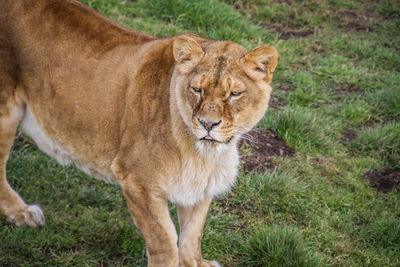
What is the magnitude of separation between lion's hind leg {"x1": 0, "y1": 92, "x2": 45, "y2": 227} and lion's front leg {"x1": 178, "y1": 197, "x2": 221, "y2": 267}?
1.02 meters

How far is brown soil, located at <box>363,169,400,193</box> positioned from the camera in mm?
4406

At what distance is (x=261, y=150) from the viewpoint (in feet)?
15.2

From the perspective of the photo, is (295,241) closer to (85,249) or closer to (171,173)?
(171,173)

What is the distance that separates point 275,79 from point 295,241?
2549 millimetres

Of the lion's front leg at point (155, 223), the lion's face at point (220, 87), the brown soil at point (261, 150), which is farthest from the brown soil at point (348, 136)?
the lion's front leg at point (155, 223)

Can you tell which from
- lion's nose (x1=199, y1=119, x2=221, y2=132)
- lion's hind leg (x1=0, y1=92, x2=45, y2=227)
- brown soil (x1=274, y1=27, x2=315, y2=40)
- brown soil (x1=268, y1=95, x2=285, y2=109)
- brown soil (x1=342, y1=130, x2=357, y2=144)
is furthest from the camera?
brown soil (x1=274, y1=27, x2=315, y2=40)

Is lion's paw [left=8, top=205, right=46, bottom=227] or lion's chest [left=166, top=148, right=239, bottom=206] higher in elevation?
lion's chest [left=166, top=148, right=239, bottom=206]

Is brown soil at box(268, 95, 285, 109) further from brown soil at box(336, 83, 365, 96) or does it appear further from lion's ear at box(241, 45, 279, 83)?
lion's ear at box(241, 45, 279, 83)

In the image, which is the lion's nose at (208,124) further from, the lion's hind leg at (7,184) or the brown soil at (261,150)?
the brown soil at (261,150)

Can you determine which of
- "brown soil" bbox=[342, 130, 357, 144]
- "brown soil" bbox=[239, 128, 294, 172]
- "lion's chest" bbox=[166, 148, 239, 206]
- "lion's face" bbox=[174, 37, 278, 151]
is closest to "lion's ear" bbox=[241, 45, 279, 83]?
"lion's face" bbox=[174, 37, 278, 151]

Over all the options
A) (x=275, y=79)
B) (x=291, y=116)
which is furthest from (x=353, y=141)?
(x=275, y=79)

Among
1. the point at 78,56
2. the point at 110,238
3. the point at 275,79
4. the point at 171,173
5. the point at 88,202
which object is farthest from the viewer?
the point at 275,79

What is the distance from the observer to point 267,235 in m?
3.54

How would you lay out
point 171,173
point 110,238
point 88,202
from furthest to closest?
point 88,202 → point 110,238 → point 171,173
